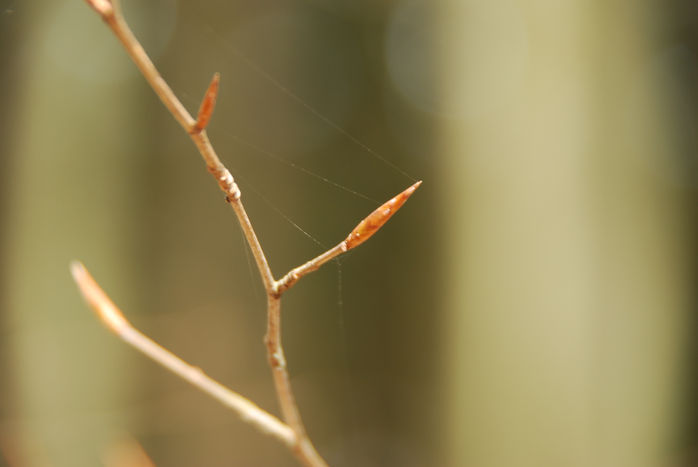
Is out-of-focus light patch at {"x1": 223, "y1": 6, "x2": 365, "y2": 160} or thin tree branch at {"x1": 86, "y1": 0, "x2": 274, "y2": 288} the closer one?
Result: thin tree branch at {"x1": 86, "y1": 0, "x2": 274, "y2": 288}

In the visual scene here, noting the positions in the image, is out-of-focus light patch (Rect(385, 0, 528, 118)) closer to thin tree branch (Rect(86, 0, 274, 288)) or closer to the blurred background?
the blurred background

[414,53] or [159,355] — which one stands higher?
[414,53]

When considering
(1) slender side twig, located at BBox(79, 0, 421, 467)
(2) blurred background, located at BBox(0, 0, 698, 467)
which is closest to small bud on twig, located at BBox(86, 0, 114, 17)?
(1) slender side twig, located at BBox(79, 0, 421, 467)

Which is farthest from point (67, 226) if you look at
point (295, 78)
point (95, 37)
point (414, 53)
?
point (414, 53)

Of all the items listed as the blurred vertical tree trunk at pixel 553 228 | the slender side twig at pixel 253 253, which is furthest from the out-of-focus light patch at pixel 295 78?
the slender side twig at pixel 253 253

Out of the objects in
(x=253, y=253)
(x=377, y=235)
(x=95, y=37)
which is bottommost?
(x=377, y=235)

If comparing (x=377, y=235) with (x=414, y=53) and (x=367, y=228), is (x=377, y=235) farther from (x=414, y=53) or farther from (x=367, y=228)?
(x=367, y=228)
